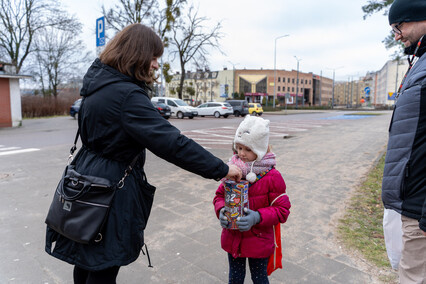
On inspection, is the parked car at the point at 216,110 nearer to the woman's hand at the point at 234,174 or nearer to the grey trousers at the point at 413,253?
the woman's hand at the point at 234,174

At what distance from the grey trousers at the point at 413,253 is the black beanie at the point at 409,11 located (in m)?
1.11

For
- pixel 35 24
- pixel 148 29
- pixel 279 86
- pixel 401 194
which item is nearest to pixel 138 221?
pixel 148 29

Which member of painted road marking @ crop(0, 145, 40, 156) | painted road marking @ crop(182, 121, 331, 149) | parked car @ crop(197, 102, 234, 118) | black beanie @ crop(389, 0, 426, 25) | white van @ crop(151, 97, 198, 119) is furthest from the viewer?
parked car @ crop(197, 102, 234, 118)

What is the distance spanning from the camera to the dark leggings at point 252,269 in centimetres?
217

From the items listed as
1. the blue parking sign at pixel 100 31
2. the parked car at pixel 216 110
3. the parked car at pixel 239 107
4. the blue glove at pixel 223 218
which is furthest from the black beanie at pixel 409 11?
the parked car at pixel 239 107

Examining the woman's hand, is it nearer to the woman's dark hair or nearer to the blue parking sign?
the woman's dark hair

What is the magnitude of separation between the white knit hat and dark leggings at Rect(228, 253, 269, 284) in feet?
2.40

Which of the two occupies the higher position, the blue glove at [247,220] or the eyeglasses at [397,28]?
the eyeglasses at [397,28]

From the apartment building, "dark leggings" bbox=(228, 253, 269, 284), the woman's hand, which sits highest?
the apartment building

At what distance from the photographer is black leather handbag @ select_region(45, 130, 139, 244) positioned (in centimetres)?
163

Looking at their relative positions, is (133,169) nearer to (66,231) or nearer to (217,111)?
(66,231)

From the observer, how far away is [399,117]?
5.66 ft

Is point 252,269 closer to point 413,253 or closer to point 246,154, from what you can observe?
point 246,154

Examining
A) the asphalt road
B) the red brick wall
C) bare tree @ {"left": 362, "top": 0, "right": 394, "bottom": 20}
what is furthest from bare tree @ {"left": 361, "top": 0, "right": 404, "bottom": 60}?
the red brick wall
